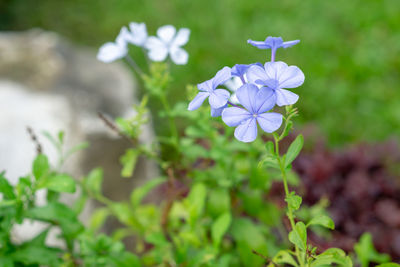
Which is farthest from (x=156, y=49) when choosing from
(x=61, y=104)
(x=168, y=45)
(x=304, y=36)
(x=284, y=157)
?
(x=304, y=36)

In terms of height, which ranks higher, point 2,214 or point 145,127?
point 145,127

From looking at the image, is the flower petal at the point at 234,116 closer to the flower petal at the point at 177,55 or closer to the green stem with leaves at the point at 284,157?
the green stem with leaves at the point at 284,157

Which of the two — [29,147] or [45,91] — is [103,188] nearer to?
[29,147]

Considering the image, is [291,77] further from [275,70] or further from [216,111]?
[216,111]

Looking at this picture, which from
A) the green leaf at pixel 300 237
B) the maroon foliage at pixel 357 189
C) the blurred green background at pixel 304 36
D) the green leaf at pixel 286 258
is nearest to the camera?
the green leaf at pixel 300 237

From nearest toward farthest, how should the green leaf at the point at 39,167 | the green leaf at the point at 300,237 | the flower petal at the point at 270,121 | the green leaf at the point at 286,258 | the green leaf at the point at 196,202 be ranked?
the flower petal at the point at 270,121, the green leaf at the point at 300,237, the green leaf at the point at 286,258, the green leaf at the point at 39,167, the green leaf at the point at 196,202

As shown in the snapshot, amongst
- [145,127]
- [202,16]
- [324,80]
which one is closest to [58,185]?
[145,127]

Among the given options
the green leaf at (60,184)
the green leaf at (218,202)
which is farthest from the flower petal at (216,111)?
the green leaf at (218,202)

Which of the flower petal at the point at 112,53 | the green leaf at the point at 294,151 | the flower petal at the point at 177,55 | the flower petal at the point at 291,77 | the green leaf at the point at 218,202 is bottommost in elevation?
the green leaf at the point at 218,202
